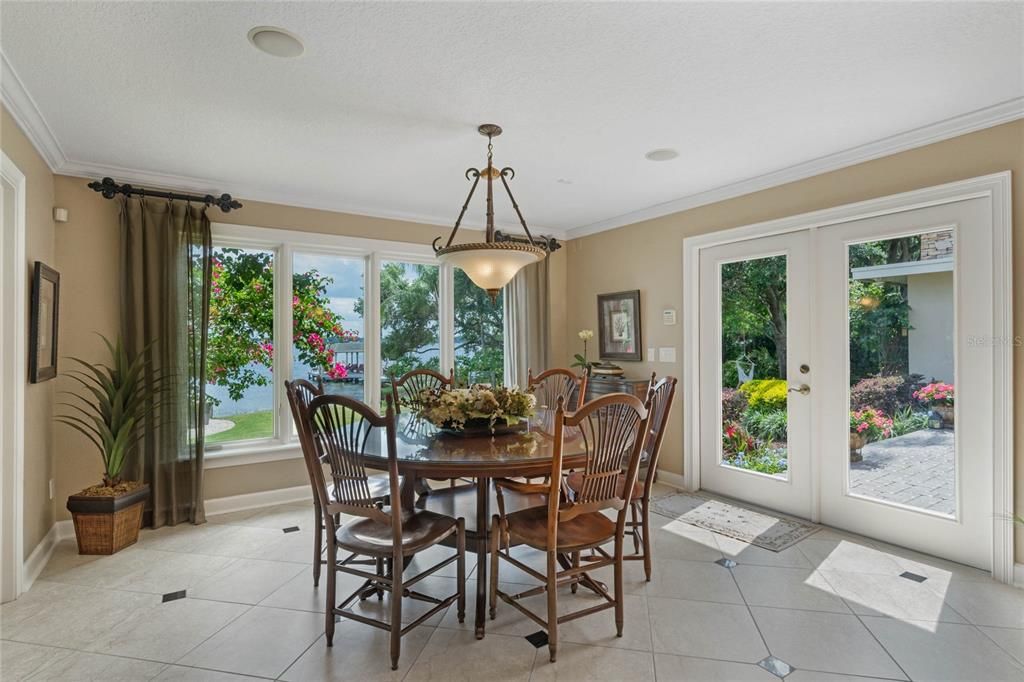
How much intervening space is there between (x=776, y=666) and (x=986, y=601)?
133 centimetres

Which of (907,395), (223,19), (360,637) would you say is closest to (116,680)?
(360,637)

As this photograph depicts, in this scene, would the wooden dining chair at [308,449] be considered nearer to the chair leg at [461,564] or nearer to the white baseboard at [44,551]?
the chair leg at [461,564]

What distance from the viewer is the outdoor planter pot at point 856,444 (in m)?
3.38

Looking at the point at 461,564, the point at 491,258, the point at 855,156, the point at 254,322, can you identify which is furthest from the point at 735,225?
the point at 254,322

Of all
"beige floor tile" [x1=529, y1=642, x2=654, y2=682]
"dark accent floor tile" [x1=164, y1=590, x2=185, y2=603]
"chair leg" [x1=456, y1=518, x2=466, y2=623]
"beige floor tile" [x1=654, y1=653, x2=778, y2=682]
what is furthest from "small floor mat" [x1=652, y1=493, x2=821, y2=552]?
"dark accent floor tile" [x1=164, y1=590, x2=185, y2=603]

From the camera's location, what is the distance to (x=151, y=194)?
3.58 m

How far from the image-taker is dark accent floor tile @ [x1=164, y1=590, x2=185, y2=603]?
103 inches

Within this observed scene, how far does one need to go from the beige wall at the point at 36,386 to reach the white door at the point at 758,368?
4471 mm

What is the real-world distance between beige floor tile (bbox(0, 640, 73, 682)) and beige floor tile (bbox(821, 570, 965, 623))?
353 centimetres

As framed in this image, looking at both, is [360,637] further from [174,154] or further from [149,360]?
[174,154]

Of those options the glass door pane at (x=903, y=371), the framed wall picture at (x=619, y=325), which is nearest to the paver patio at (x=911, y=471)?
the glass door pane at (x=903, y=371)

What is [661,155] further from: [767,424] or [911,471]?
[911,471]

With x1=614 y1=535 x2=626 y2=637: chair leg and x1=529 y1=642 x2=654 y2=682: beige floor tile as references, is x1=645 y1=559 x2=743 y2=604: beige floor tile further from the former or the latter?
x1=529 y1=642 x2=654 y2=682: beige floor tile

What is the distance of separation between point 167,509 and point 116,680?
6.13ft
